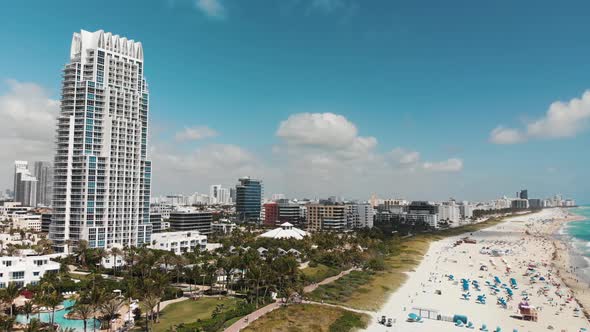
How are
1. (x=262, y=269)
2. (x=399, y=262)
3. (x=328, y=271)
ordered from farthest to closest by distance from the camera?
(x=399, y=262) < (x=328, y=271) < (x=262, y=269)

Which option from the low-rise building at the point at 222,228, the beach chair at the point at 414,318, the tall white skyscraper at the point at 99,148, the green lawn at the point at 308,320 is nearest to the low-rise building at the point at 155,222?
the low-rise building at the point at 222,228

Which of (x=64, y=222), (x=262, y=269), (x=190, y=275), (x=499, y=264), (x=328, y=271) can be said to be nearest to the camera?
(x=262, y=269)

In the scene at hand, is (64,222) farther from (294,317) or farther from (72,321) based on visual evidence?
(294,317)

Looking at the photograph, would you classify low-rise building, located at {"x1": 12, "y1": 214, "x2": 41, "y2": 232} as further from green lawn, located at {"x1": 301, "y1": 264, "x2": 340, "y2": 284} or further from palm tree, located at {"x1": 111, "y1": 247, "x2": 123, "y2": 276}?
green lawn, located at {"x1": 301, "y1": 264, "x2": 340, "y2": 284}

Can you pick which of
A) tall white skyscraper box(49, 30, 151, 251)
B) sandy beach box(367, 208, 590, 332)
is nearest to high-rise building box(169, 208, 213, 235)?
tall white skyscraper box(49, 30, 151, 251)

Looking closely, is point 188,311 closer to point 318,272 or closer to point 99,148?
point 318,272

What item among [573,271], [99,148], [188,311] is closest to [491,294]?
[573,271]

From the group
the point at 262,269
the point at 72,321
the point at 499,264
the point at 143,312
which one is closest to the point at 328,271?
the point at 262,269
